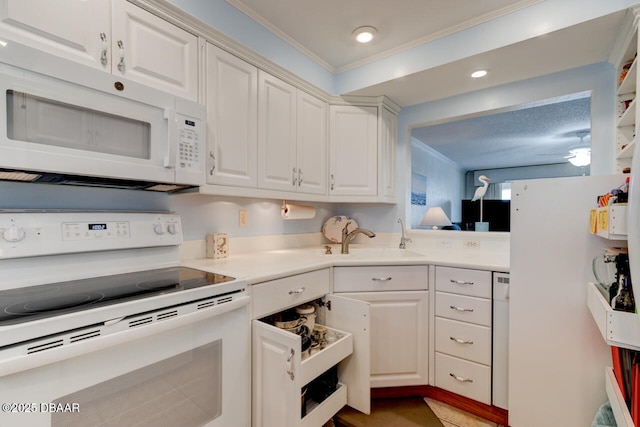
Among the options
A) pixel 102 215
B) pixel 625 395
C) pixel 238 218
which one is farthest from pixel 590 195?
pixel 102 215

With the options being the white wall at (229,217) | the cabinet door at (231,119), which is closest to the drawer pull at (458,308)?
the white wall at (229,217)

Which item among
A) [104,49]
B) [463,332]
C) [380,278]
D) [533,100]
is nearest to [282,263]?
[380,278]

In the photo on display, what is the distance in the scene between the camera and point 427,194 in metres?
5.05

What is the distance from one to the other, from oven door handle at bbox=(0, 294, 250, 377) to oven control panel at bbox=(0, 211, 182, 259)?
53 cm

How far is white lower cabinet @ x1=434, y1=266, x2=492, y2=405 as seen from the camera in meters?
1.64

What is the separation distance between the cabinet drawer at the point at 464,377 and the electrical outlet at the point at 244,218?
4.93ft

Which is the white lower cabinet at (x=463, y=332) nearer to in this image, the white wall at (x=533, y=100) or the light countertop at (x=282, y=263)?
the light countertop at (x=282, y=263)

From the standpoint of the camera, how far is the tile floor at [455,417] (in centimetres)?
162

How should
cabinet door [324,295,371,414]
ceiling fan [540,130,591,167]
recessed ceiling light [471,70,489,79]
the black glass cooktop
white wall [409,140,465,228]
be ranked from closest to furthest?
the black glass cooktop
cabinet door [324,295,371,414]
recessed ceiling light [471,70,489,79]
ceiling fan [540,130,591,167]
white wall [409,140,465,228]

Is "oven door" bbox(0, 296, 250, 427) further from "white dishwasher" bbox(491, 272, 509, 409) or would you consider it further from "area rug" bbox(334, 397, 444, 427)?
"white dishwasher" bbox(491, 272, 509, 409)

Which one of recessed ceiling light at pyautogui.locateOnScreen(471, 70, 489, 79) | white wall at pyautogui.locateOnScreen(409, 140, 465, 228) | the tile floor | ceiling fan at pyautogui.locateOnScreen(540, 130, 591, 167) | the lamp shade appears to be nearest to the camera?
the tile floor

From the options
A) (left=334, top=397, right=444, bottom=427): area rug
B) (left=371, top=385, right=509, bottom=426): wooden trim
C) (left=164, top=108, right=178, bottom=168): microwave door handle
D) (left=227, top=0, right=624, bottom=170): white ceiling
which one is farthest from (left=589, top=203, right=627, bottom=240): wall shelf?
(left=164, top=108, right=178, bottom=168): microwave door handle

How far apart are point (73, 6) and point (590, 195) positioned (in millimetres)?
2260

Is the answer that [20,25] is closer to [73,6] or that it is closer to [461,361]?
[73,6]
